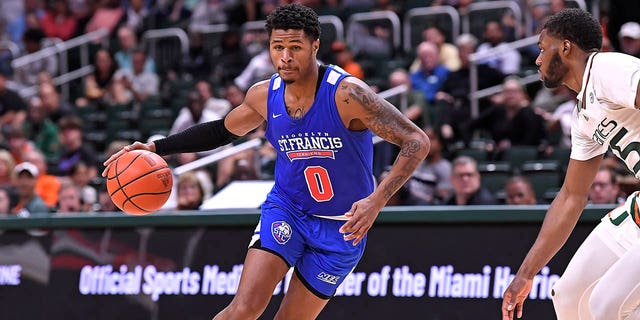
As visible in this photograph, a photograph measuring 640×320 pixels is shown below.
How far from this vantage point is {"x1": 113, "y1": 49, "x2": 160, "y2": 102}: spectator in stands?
1591 centimetres

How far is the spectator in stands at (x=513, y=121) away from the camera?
36.9ft

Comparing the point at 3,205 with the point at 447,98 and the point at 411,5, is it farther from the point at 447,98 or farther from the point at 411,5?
the point at 411,5

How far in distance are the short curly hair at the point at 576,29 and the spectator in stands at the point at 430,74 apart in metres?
7.07

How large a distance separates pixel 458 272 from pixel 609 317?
2.55 m

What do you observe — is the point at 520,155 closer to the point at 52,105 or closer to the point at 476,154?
the point at 476,154

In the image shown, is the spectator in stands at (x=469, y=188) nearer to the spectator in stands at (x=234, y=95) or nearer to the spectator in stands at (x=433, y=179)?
the spectator in stands at (x=433, y=179)

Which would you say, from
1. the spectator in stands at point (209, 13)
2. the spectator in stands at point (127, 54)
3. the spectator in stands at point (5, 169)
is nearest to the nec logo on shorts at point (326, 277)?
the spectator in stands at point (5, 169)

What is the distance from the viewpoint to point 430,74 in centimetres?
1273

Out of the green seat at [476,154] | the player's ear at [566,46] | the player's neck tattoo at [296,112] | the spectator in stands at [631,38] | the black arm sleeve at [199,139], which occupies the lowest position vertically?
the green seat at [476,154]

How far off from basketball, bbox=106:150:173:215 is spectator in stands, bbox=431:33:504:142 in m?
5.47

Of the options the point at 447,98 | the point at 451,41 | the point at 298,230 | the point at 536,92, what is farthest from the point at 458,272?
the point at 451,41

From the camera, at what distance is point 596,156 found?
568 centimetres

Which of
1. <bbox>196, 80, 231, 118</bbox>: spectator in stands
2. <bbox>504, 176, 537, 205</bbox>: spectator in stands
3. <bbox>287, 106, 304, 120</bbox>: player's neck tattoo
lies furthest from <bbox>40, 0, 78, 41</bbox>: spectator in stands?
<bbox>287, 106, 304, 120</bbox>: player's neck tattoo

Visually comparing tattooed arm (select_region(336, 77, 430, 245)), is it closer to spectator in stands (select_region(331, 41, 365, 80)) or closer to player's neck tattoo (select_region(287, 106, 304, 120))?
player's neck tattoo (select_region(287, 106, 304, 120))
